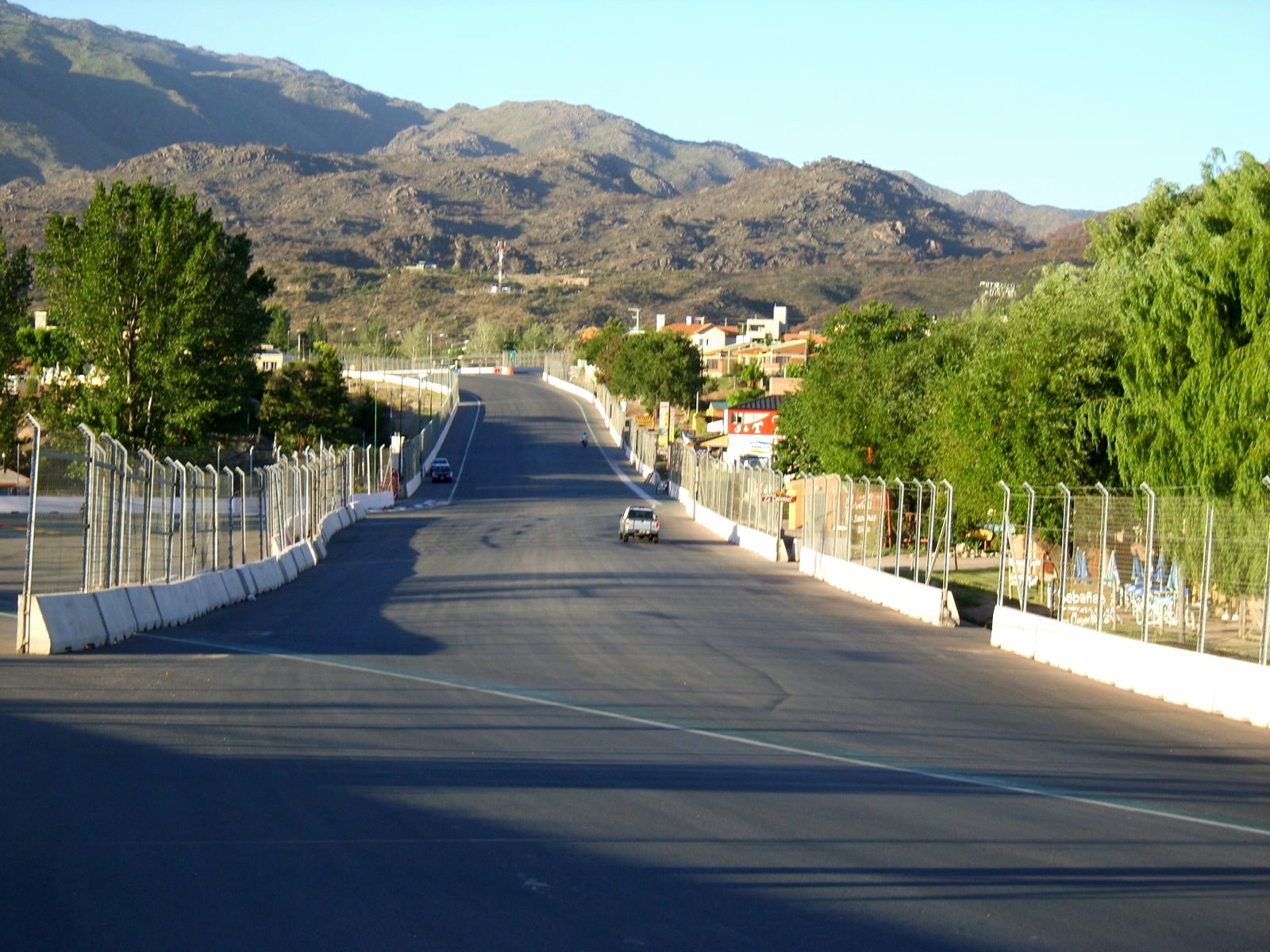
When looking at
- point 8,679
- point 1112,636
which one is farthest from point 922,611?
point 8,679

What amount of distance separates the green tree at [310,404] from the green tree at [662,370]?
40718 millimetres

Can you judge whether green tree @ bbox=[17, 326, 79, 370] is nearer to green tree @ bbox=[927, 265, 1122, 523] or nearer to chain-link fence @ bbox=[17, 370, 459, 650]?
chain-link fence @ bbox=[17, 370, 459, 650]

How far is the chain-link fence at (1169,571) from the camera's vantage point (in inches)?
695

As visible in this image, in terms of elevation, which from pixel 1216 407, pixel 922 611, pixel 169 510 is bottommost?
pixel 922 611

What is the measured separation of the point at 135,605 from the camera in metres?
20.2

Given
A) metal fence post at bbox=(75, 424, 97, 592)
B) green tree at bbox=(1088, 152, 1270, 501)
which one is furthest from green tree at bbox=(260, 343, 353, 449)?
metal fence post at bbox=(75, 424, 97, 592)

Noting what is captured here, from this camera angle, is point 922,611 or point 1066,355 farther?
point 1066,355

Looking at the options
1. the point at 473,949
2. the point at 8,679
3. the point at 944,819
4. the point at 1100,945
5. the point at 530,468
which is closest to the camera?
the point at 473,949

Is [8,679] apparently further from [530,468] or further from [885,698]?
[530,468]

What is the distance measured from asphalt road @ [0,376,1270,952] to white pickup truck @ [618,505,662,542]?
29482 mm

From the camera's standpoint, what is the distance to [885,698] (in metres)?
16.4

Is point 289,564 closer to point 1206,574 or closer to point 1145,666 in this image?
point 1145,666

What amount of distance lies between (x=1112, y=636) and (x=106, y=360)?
6779 cm

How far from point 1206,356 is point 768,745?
1947 centimetres
